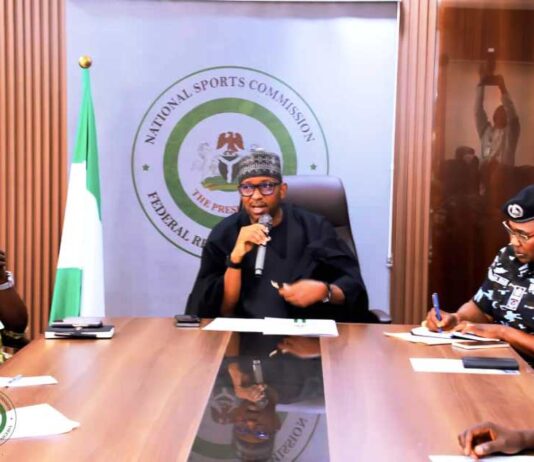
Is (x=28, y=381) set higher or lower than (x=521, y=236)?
lower

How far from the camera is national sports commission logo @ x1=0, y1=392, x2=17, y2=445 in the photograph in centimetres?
144

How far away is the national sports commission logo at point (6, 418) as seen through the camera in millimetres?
1440

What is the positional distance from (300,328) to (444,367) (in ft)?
2.10

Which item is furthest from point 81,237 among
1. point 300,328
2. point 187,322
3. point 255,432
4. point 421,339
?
point 255,432

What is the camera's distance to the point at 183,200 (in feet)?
13.5

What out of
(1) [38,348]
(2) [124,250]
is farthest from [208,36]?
(1) [38,348]

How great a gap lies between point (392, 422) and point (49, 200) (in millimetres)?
3049

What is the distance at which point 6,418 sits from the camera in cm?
154

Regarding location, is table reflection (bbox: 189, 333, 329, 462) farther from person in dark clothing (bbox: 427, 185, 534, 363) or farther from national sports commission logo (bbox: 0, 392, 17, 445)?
person in dark clothing (bbox: 427, 185, 534, 363)

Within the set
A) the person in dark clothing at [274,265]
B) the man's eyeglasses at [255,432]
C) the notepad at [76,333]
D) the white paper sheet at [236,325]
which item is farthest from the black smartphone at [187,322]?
the man's eyeglasses at [255,432]

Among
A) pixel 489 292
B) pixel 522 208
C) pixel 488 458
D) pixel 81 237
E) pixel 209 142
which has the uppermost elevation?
pixel 209 142

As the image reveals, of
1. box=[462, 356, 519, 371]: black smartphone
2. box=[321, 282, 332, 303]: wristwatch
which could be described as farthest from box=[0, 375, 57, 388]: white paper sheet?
box=[321, 282, 332, 303]: wristwatch

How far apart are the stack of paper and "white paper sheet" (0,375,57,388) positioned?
0.83 meters

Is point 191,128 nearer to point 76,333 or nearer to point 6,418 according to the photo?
point 76,333
